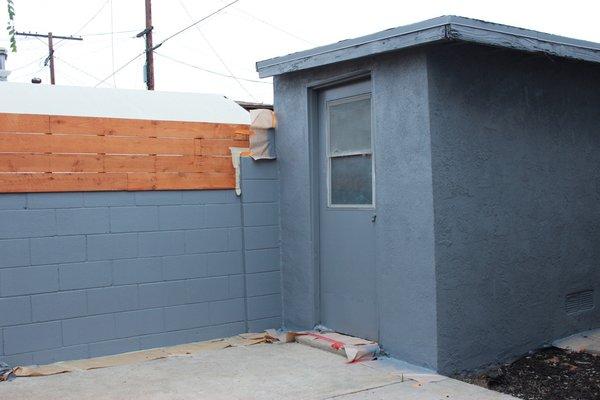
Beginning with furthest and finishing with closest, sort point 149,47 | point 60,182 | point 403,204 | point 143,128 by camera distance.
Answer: point 149,47 < point 143,128 < point 60,182 < point 403,204

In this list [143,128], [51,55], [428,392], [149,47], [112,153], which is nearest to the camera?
[428,392]

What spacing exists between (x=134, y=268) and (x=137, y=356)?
87 centimetres

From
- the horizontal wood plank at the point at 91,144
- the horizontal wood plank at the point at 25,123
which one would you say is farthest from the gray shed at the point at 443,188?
the horizontal wood plank at the point at 25,123

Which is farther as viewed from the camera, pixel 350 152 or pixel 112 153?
pixel 350 152

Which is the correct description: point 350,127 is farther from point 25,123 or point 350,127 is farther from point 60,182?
point 25,123

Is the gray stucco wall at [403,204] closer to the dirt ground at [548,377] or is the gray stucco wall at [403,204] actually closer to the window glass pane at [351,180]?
the window glass pane at [351,180]

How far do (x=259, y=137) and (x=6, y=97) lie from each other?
2617mm

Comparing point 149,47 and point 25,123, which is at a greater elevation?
point 149,47

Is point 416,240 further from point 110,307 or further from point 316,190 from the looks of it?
point 110,307

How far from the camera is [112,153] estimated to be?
651 cm

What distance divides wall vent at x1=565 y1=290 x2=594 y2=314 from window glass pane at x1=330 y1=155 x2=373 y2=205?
2.38 meters

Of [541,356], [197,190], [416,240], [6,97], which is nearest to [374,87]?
[416,240]

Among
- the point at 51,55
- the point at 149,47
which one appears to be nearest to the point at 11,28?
the point at 149,47

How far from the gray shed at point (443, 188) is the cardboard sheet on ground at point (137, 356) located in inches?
26.3
